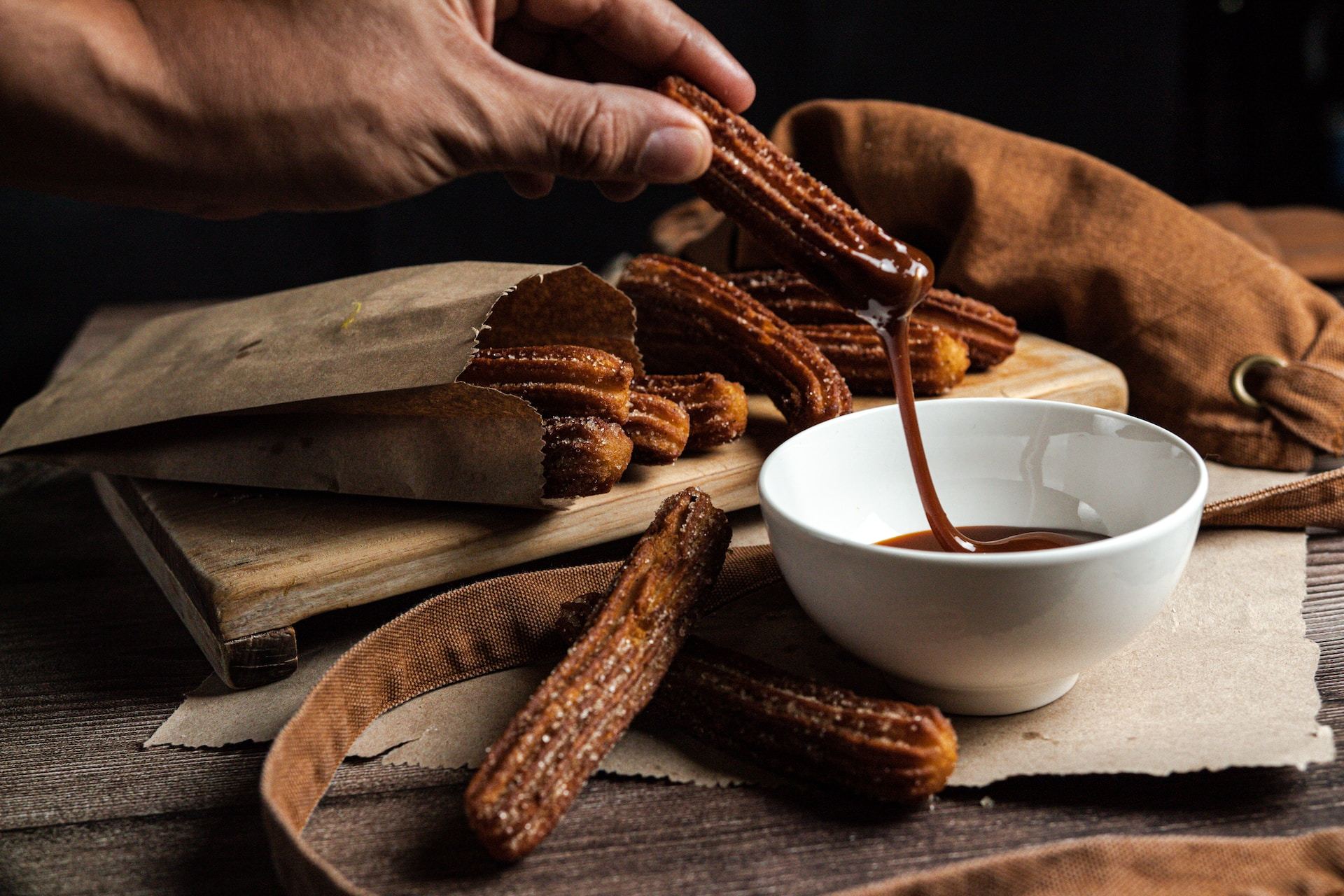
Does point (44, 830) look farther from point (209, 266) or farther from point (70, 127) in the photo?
point (209, 266)

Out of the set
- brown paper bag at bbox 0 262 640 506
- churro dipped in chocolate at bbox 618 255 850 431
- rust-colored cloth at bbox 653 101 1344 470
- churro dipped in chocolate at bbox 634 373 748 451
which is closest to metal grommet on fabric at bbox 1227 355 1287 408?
rust-colored cloth at bbox 653 101 1344 470

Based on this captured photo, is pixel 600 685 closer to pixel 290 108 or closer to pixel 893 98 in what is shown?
pixel 290 108

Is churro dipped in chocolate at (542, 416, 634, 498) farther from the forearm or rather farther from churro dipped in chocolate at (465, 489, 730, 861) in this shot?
the forearm

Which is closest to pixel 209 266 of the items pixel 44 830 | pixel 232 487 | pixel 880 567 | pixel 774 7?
pixel 774 7

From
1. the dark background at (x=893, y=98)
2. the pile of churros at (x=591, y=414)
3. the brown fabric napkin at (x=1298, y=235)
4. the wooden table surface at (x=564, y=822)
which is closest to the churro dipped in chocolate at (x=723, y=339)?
the pile of churros at (x=591, y=414)

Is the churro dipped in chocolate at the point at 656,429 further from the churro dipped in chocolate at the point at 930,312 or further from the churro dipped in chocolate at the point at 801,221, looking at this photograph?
the churro dipped in chocolate at the point at 930,312

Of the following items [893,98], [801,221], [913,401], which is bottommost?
[893,98]

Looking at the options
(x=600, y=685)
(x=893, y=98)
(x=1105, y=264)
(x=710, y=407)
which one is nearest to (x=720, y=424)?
(x=710, y=407)

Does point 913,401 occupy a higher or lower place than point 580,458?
higher
